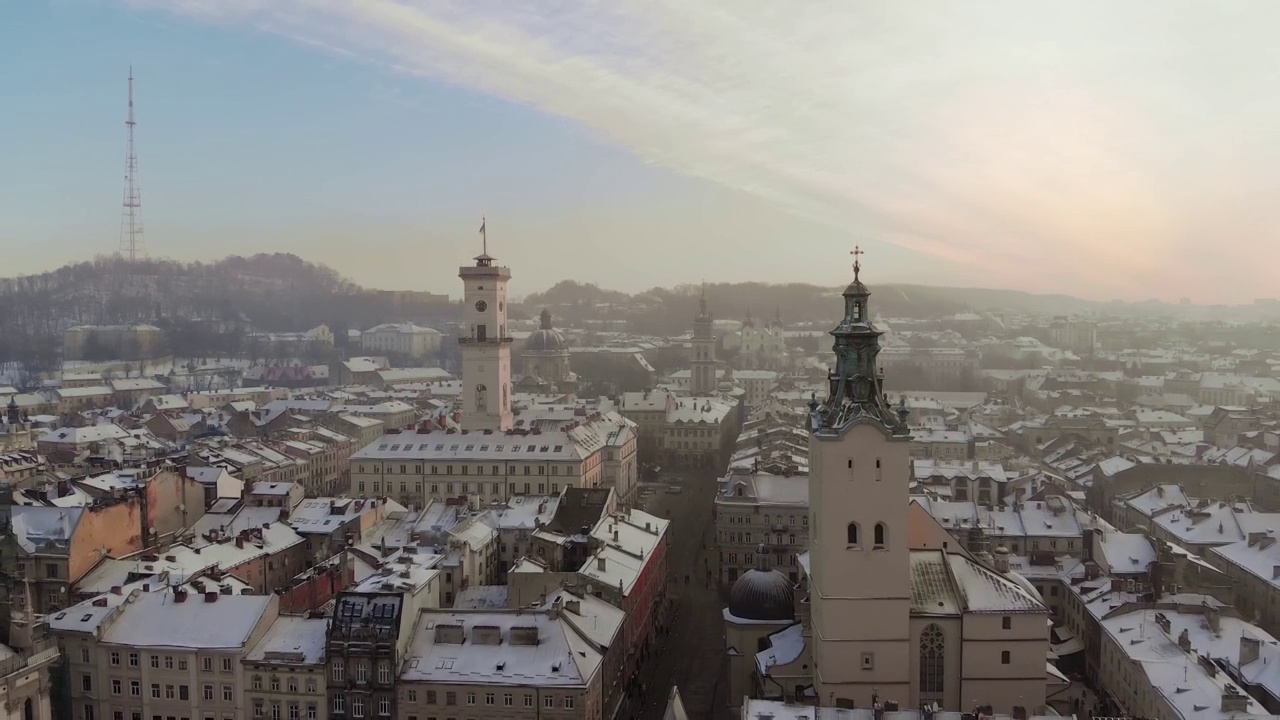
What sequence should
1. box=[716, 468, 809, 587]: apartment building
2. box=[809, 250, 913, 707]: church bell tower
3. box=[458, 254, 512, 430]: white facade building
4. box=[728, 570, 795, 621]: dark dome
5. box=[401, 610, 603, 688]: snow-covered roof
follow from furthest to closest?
box=[458, 254, 512, 430]: white facade building, box=[716, 468, 809, 587]: apartment building, box=[728, 570, 795, 621]: dark dome, box=[401, 610, 603, 688]: snow-covered roof, box=[809, 250, 913, 707]: church bell tower

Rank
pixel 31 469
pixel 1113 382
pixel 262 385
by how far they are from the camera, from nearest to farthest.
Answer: pixel 31 469
pixel 1113 382
pixel 262 385

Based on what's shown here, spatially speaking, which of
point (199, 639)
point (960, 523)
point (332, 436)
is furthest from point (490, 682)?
point (332, 436)

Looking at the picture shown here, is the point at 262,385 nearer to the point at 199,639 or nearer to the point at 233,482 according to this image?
the point at 233,482

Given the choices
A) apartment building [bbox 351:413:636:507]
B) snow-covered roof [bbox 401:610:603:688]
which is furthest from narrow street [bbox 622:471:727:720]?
apartment building [bbox 351:413:636:507]

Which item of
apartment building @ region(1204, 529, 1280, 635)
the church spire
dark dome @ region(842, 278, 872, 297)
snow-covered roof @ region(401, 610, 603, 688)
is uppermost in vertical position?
dark dome @ region(842, 278, 872, 297)

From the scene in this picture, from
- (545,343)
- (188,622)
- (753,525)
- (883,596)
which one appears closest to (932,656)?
(883,596)

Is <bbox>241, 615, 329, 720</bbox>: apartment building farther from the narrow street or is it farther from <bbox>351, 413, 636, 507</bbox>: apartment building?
<bbox>351, 413, 636, 507</bbox>: apartment building
